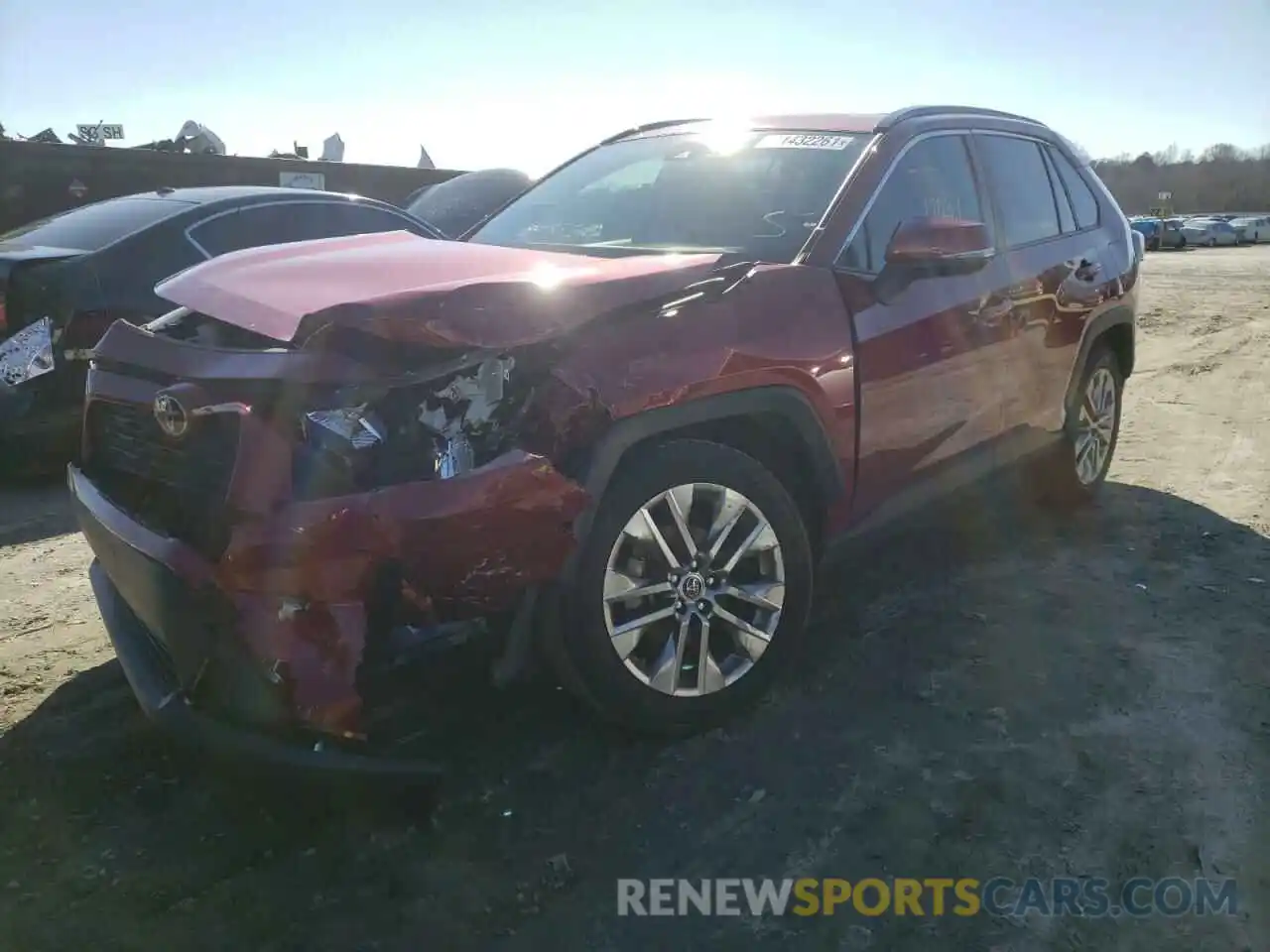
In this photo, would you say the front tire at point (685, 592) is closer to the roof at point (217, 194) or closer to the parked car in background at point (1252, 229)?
the roof at point (217, 194)

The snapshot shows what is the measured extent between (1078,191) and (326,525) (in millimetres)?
4276

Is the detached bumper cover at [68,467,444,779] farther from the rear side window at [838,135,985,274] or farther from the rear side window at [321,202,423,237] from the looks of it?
the rear side window at [321,202,423,237]

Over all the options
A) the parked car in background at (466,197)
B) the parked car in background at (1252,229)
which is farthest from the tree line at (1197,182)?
the parked car in background at (466,197)

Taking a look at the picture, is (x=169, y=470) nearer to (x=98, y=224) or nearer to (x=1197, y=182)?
(x=98, y=224)

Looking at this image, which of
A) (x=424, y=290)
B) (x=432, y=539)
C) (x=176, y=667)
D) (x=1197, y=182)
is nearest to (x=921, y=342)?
(x=424, y=290)

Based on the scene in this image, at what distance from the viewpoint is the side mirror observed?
328 cm

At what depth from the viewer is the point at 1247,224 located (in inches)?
1955

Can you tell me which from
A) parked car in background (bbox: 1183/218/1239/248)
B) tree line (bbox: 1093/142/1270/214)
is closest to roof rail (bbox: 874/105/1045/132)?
parked car in background (bbox: 1183/218/1239/248)

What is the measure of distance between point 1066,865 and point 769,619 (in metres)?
1.00

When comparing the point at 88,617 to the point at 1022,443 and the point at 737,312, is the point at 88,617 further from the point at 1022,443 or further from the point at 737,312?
the point at 1022,443

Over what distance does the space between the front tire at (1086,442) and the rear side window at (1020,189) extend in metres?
0.84

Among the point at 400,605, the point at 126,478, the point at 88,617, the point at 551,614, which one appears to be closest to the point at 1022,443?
the point at 551,614

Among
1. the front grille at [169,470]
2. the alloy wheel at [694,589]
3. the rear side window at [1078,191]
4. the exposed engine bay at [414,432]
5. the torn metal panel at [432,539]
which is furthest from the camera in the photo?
the rear side window at [1078,191]

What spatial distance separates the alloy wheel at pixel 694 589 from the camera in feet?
8.98
